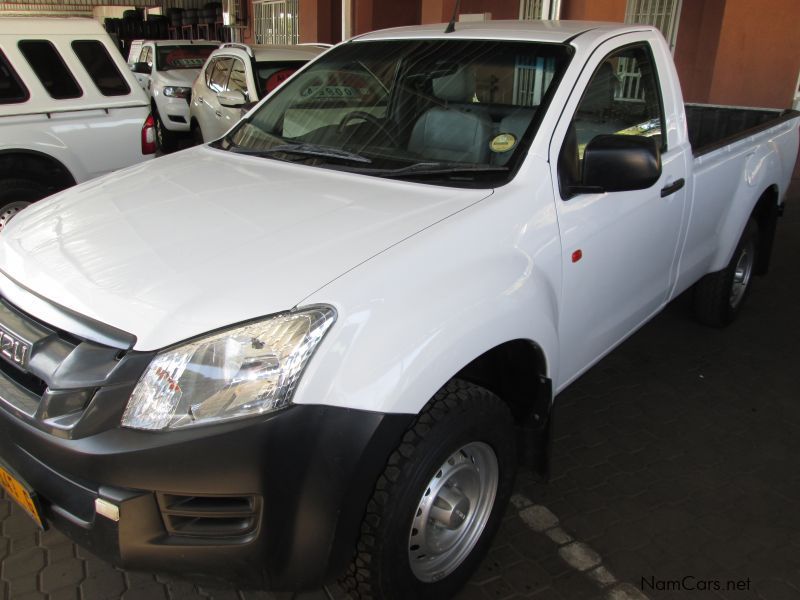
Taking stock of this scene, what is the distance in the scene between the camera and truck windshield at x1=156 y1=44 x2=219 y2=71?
1297 cm

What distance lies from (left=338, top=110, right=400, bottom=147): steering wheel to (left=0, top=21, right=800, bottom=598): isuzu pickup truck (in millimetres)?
24

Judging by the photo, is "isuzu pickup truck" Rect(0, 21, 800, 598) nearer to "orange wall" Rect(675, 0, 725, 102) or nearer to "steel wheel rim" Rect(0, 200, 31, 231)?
"steel wheel rim" Rect(0, 200, 31, 231)

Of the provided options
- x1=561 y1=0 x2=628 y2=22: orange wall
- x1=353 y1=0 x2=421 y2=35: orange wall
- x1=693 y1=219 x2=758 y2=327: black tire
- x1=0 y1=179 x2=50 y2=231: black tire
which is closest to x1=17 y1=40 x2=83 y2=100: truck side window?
x1=0 y1=179 x2=50 y2=231: black tire

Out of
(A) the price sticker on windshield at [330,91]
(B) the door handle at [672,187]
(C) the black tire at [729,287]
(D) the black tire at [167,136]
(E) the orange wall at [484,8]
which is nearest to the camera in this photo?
(B) the door handle at [672,187]

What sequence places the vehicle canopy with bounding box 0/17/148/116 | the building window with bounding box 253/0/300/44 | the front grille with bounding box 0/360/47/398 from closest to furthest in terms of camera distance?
the front grille with bounding box 0/360/47/398 < the vehicle canopy with bounding box 0/17/148/116 < the building window with bounding box 253/0/300/44

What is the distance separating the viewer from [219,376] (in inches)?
68.0

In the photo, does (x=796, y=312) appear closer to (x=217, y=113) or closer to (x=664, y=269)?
(x=664, y=269)

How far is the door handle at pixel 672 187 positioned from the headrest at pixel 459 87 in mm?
964

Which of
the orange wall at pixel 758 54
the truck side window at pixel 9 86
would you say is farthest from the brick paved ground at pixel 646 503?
the orange wall at pixel 758 54

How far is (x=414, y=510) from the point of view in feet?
6.35

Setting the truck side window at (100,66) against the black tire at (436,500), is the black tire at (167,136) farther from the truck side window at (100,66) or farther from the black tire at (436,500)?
the black tire at (436,500)

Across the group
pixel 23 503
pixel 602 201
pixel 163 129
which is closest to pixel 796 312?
pixel 602 201

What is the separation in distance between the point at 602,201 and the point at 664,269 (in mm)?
858

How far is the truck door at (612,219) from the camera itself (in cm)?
251
